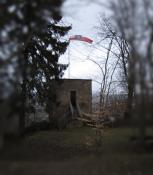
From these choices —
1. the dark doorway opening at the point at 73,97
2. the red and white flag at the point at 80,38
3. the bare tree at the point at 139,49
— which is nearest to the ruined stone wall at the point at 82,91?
the dark doorway opening at the point at 73,97

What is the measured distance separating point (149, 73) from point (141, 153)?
1914 mm

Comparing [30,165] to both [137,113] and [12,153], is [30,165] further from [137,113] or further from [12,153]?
[137,113]

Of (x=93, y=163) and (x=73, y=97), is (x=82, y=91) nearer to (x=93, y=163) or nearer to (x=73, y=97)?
(x=73, y=97)

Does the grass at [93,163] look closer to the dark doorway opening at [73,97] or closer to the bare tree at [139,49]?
the bare tree at [139,49]

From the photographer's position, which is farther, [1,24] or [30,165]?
[1,24]

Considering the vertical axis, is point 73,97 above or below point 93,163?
above

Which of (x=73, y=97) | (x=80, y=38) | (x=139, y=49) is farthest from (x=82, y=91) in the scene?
(x=139, y=49)

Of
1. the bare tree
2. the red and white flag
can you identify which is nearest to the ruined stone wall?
the red and white flag

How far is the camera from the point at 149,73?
1247cm

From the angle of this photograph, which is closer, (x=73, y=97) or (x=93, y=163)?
(x=93, y=163)

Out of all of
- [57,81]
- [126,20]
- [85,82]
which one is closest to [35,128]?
[57,81]

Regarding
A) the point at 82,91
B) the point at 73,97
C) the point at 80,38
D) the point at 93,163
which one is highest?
the point at 80,38

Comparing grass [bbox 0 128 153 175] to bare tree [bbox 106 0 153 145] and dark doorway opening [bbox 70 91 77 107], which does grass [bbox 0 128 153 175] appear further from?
dark doorway opening [bbox 70 91 77 107]

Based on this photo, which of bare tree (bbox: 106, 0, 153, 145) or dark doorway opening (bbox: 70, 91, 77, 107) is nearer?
bare tree (bbox: 106, 0, 153, 145)
